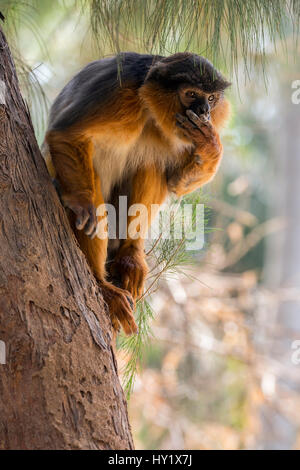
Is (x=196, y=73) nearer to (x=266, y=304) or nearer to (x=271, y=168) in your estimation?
(x=266, y=304)

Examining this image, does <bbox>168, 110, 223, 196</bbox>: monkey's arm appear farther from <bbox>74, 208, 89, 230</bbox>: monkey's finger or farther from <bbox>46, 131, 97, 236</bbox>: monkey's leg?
<bbox>74, 208, 89, 230</bbox>: monkey's finger

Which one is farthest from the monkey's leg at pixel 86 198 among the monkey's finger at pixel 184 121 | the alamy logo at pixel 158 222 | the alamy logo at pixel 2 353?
the alamy logo at pixel 2 353

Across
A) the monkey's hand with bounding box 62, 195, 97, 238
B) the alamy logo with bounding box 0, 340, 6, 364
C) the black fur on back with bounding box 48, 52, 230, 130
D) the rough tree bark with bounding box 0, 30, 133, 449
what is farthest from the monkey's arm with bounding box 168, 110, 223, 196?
the alamy logo with bounding box 0, 340, 6, 364

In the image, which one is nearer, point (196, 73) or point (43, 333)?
point (43, 333)

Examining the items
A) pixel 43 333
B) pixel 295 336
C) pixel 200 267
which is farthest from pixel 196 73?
pixel 295 336

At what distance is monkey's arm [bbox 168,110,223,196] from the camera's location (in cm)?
250

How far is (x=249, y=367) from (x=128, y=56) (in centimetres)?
422

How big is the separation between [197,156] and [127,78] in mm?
500

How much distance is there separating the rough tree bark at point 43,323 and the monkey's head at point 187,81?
74cm

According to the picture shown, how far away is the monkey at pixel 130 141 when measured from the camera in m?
2.39

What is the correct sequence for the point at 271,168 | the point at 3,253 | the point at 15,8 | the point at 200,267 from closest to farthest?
the point at 3,253 → the point at 15,8 → the point at 200,267 → the point at 271,168

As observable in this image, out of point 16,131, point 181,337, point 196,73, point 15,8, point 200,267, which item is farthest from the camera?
point 181,337

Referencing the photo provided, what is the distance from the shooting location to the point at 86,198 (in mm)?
2303

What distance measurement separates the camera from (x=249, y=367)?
5.88 meters
